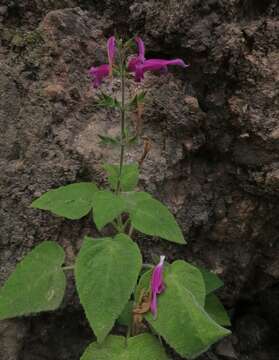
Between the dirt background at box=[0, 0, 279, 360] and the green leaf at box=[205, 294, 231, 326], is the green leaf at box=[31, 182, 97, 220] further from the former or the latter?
the green leaf at box=[205, 294, 231, 326]

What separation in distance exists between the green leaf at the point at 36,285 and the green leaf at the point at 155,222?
29 centimetres

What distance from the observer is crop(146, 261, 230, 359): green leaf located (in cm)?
131

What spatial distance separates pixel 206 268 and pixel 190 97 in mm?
674

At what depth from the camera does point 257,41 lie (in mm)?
1837

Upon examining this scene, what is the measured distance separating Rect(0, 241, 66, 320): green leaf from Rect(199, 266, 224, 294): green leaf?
1.87 ft

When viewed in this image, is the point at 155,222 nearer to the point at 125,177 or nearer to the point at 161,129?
the point at 125,177

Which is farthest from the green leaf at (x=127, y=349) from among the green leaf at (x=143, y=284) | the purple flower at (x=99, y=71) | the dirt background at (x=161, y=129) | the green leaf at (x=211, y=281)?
the purple flower at (x=99, y=71)

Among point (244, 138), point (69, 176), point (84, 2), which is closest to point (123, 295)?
point (69, 176)

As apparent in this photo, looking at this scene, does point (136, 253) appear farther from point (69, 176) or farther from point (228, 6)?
point (228, 6)

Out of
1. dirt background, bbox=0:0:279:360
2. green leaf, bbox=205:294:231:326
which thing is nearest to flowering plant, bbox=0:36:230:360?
dirt background, bbox=0:0:279:360

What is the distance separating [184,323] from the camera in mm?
1333

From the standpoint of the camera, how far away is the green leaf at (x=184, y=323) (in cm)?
131

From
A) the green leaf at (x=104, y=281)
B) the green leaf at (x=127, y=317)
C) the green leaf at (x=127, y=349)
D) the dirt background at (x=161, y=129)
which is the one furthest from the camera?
the dirt background at (x=161, y=129)

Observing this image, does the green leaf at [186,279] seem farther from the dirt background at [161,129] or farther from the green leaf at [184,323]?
the dirt background at [161,129]
